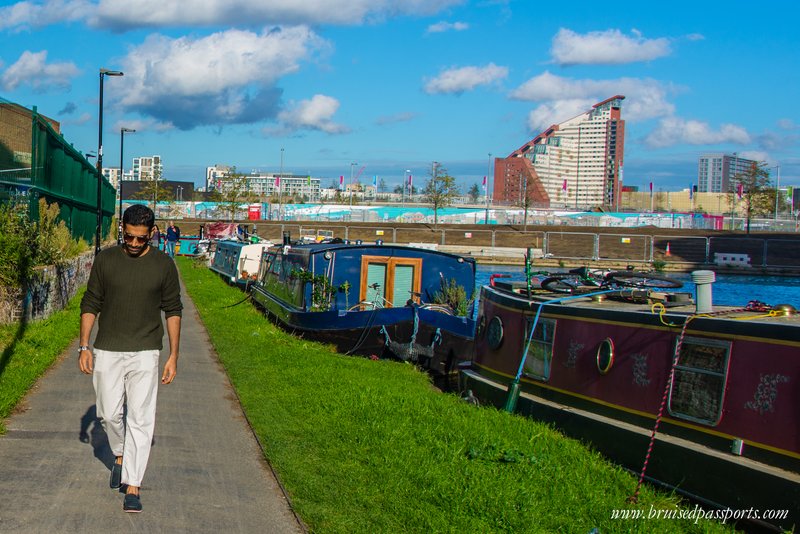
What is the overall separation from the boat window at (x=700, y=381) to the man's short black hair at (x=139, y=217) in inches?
199

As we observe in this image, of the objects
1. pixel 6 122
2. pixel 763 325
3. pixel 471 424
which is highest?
pixel 6 122

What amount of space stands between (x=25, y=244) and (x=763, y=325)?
1139cm

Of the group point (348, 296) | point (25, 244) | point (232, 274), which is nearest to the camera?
point (25, 244)

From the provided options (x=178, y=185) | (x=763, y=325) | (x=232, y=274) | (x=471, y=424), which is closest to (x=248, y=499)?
(x=471, y=424)

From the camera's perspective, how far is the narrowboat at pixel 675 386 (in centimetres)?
758

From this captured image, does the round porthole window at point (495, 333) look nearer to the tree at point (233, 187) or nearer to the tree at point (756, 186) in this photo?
the tree at point (233, 187)

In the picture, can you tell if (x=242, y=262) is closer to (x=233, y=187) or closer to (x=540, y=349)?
(x=540, y=349)

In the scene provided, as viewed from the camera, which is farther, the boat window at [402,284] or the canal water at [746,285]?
the canal water at [746,285]

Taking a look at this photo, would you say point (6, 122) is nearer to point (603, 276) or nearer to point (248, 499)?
point (603, 276)

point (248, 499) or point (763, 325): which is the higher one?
point (763, 325)

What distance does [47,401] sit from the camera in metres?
9.78

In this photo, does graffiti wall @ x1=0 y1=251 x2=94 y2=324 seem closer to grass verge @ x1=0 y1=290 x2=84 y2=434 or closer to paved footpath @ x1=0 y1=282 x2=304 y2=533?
grass verge @ x1=0 y1=290 x2=84 y2=434

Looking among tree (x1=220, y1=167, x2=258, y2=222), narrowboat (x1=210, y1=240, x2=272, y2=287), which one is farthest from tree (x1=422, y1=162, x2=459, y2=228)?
narrowboat (x1=210, y1=240, x2=272, y2=287)

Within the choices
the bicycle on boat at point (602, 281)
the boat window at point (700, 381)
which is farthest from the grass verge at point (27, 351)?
the bicycle on boat at point (602, 281)
